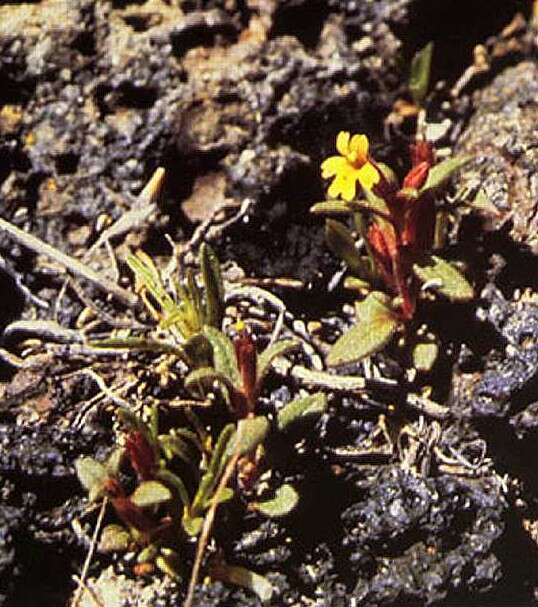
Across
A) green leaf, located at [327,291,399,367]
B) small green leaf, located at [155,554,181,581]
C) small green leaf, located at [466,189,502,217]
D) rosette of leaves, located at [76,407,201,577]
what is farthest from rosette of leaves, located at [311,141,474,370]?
small green leaf, located at [155,554,181,581]

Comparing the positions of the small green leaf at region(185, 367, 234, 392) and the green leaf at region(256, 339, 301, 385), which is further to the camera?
the green leaf at region(256, 339, 301, 385)

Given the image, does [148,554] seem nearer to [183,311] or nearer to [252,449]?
[252,449]

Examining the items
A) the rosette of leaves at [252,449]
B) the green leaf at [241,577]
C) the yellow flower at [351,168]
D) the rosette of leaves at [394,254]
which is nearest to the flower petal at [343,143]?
the yellow flower at [351,168]

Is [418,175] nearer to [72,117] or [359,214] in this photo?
[359,214]

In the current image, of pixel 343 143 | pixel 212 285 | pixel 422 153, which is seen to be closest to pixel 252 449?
pixel 212 285

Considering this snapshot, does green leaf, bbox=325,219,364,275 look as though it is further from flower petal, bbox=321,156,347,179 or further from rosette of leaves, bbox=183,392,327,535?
rosette of leaves, bbox=183,392,327,535

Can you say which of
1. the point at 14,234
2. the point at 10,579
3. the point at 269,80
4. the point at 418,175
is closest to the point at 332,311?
the point at 418,175

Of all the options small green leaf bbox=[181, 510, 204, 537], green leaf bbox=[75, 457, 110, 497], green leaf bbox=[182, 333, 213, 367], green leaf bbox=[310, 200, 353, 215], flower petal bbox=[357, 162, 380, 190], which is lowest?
small green leaf bbox=[181, 510, 204, 537]
